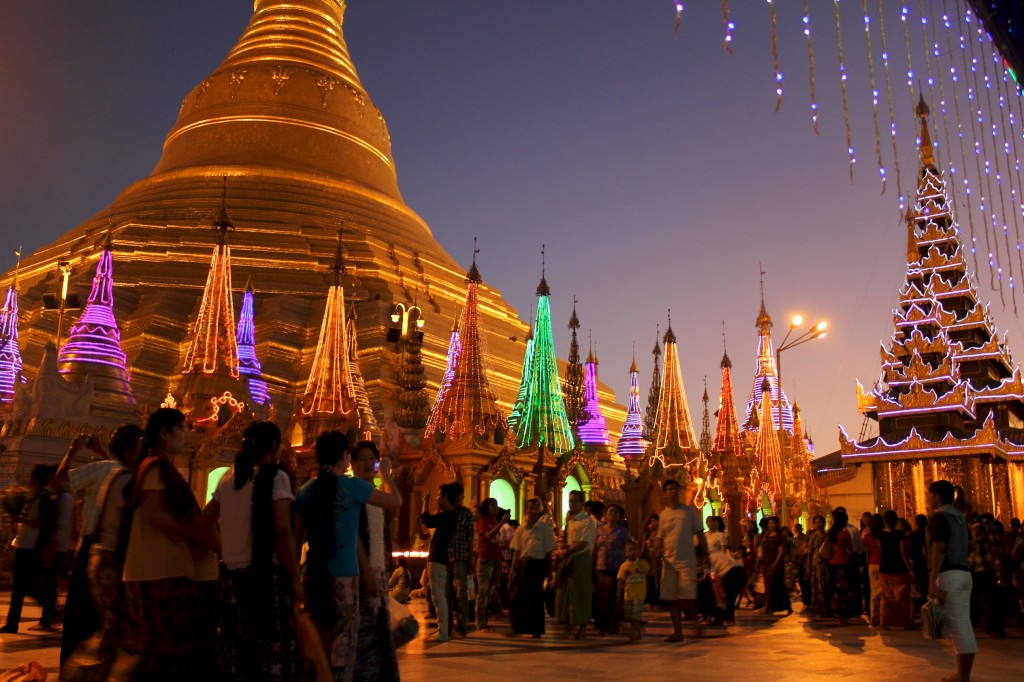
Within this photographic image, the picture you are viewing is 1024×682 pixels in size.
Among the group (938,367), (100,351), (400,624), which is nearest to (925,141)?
(938,367)

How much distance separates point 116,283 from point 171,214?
3.95 meters

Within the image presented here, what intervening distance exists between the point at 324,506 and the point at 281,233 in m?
31.9

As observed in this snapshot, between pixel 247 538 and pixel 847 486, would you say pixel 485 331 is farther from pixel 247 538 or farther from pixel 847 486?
pixel 247 538

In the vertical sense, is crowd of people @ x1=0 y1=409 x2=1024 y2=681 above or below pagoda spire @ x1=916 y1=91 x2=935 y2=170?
below

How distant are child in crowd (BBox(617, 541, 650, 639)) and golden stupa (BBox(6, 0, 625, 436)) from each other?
64.8 ft

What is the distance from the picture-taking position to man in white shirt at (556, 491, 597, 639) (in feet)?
31.5

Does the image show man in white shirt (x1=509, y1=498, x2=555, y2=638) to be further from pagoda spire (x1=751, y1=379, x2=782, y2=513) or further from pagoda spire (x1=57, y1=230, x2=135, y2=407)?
pagoda spire (x1=751, y1=379, x2=782, y2=513)

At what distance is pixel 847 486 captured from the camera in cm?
3494

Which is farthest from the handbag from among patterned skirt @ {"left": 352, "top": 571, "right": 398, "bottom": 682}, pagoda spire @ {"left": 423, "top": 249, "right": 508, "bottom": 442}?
pagoda spire @ {"left": 423, "top": 249, "right": 508, "bottom": 442}

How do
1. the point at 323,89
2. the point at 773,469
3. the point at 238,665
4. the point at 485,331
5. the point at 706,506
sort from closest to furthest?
the point at 238,665
the point at 706,506
the point at 773,469
the point at 485,331
the point at 323,89

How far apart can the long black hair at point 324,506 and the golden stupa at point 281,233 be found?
2443 centimetres

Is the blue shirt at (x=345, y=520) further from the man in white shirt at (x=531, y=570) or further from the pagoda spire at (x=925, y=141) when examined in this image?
the pagoda spire at (x=925, y=141)

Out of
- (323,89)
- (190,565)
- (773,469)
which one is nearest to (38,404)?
(190,565)

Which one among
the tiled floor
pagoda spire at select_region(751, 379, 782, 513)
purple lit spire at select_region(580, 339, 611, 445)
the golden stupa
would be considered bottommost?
the tiled floor
